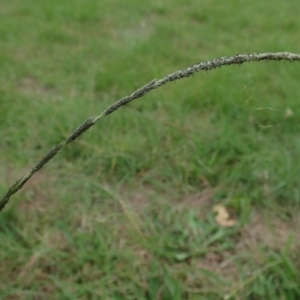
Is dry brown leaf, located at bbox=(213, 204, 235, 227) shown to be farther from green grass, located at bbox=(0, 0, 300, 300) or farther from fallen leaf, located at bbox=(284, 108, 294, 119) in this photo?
fallen leaf, located at bbox=(284, 108, 294, 119)

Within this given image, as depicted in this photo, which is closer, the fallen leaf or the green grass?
the green grass

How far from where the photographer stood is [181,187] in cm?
181

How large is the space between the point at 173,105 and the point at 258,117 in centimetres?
41

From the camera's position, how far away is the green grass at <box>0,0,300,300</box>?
4.77ft

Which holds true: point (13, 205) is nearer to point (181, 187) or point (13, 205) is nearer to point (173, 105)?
point (181, 187)

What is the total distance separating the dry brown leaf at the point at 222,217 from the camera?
163 cm

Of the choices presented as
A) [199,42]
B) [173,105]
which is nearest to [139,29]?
[199,42]

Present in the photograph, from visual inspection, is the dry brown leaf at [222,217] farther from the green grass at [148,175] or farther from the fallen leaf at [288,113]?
the fallen leaf at [288,113]

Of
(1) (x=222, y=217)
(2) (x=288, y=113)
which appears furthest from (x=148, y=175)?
(2) (x=288, y=113)

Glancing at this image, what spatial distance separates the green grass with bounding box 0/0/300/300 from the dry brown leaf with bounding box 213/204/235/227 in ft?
0.07

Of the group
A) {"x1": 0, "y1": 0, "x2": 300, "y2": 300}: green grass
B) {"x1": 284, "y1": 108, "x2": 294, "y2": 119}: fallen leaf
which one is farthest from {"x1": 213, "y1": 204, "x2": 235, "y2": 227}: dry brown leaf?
{"x1": 284, "y1": 108, "x2": 294, "y2": 119}: fallen leaf

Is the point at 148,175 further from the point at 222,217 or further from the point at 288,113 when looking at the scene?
the point at 288,113

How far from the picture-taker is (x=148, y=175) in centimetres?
→ 187

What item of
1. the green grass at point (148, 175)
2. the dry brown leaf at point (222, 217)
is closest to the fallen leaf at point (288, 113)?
the green grass at point (148, 175)
